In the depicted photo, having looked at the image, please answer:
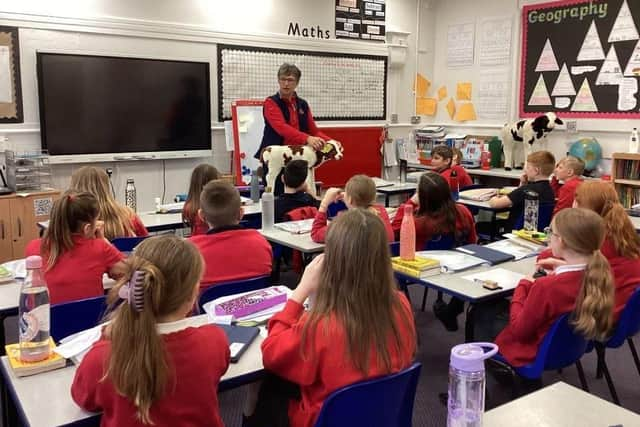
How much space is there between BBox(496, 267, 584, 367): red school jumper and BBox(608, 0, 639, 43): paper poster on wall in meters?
4.72

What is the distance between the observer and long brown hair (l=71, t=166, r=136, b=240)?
3.29 m

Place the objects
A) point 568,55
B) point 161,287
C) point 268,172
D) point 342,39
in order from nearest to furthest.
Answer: point 161,287 < point 268,172 < point 568,55 < point 342,39

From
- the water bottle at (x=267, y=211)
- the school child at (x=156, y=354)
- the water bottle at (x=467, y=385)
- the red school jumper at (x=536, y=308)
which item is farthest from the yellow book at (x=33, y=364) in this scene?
the water bottle at (x=267, y=211)

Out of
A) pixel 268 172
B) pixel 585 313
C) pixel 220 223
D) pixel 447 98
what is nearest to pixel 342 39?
pixel 447 98

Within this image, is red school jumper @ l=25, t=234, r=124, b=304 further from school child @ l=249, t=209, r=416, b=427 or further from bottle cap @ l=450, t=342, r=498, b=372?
bottle cap @ l=450, t=342, r=498, b=372

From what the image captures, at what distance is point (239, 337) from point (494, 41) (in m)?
6.49

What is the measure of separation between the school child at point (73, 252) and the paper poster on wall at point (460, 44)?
6296 mm

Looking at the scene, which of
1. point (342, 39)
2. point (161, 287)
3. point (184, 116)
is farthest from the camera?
point (342, 39)

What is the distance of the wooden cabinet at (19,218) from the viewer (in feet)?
16.5

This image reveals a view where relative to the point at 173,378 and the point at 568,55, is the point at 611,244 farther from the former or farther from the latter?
the point at 568,55

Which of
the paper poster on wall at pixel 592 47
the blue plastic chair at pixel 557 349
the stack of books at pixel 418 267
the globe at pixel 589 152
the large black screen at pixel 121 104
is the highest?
the paper poster on wall at pixel 592 47

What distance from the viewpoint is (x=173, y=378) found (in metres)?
1.45

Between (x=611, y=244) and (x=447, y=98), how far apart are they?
568 centimetres

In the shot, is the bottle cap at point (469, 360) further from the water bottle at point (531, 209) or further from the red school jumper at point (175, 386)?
the water bottle at point (531, 209)
